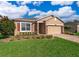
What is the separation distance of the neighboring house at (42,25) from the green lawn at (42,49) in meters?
3.30

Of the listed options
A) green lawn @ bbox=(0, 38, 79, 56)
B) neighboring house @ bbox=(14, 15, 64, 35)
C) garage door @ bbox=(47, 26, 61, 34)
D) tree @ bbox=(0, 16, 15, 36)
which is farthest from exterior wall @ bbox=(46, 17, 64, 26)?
green lawn @ bbox=(0, 38, 79, 56)

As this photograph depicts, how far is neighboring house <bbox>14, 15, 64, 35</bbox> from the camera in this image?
22.7 meters

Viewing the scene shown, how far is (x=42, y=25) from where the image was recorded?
2398cm

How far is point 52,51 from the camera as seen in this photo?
53.0 ft

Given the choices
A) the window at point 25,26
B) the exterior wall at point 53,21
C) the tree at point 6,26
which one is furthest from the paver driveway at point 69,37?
the tree at point 6,26

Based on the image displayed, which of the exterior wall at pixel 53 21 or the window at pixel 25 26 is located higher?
the exterior wall at pixel 53 21

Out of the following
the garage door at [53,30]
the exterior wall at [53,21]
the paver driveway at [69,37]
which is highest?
the exterior wall at [53,21]

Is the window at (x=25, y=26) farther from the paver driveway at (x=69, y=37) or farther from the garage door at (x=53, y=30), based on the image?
the paver driveway at (x=69, y=37)

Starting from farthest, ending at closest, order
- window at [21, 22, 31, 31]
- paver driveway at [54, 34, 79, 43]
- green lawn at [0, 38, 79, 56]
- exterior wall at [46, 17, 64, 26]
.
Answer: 1. window at [21, 22, 31, 31]
2. exterior wall at [46, 17, 64, 26]
3. paver driveway at [54, 34, 79, 43]
4. green lawn at [0, 38, 79, 56]

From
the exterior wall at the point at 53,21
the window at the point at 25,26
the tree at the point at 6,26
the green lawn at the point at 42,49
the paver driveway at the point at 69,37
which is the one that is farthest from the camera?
the window at the point at 25,26

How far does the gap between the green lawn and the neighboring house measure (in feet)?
10.8

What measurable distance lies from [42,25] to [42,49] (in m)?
7.36

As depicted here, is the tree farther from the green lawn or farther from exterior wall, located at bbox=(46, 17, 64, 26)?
exterior wall, located at bbox=(46, 17, 64, 26)

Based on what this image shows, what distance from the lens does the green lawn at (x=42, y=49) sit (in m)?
15.6
